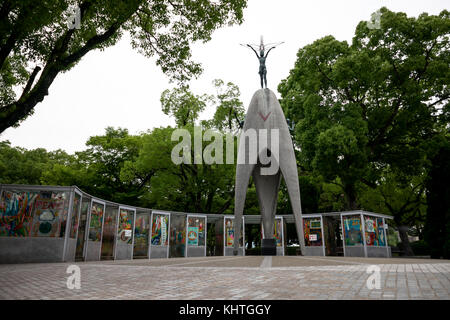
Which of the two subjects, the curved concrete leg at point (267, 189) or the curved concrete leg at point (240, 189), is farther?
the curved concrete leg at point (267, 189)

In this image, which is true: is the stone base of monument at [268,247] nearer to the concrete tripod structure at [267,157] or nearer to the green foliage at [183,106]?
the concrete tripod structure at [267,157]

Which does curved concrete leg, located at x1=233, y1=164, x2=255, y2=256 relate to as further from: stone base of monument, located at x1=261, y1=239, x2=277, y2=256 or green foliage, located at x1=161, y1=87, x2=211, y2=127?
green foliage, located at x1=161, y1=87, x2=211, y2=127

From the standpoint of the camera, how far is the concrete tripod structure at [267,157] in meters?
14.5

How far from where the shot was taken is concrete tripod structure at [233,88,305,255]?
1453 cm

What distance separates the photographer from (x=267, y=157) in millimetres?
15633

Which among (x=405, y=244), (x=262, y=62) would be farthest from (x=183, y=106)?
(x=405, y=244)

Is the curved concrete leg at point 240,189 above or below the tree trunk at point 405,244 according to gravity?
above

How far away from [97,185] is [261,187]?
65.2 ft

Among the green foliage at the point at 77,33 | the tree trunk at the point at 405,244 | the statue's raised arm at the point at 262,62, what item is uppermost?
the statue's raised arm at the point at 262,62

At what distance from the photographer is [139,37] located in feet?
30.8

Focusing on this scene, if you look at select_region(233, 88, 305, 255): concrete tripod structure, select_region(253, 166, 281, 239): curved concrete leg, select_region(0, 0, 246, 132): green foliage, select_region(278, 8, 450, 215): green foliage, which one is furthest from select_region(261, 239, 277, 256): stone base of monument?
select_region(0, 0, 246, 132): green foliage

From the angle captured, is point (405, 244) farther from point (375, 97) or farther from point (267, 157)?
point (267, 157)

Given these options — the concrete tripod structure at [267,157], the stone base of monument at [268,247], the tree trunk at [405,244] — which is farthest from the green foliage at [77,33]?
the tree trunk at [405,244]
